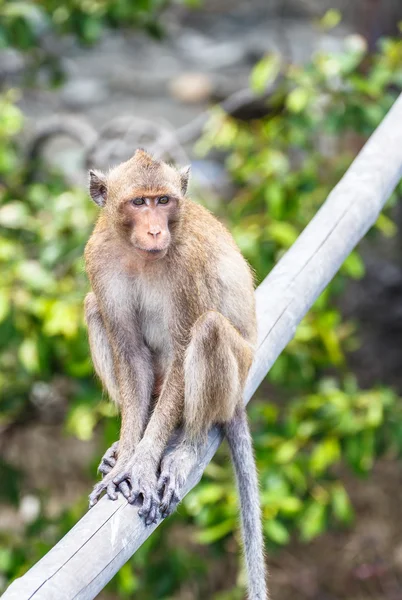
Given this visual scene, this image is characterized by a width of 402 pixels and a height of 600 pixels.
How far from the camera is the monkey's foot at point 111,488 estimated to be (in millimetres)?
3062

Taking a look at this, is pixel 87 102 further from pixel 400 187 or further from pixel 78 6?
pixel 400 187

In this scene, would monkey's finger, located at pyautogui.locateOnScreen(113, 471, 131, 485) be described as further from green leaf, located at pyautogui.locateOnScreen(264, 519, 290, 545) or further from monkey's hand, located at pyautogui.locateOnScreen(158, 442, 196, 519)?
green leaf, located at pyautogui.locateOnScreen(264, 519, 290, 545)

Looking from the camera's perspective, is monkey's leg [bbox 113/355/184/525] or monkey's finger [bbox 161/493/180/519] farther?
monkey's leg [bbox 113/355/184/525]

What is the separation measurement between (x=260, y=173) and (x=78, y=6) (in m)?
1.59

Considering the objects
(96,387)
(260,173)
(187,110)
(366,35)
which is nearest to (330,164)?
(260,173)

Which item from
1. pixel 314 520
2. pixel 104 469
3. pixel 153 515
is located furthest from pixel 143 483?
pixel 314 520

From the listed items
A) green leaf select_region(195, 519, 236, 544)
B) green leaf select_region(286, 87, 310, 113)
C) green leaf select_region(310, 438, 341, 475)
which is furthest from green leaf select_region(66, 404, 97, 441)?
green leaf select_region(286, 87, 310, 113)

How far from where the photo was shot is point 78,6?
19.4ft

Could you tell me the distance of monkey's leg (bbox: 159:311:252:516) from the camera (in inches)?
136

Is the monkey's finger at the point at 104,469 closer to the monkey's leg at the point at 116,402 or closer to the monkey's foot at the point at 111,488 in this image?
the monkey's leg at the point at 116,402

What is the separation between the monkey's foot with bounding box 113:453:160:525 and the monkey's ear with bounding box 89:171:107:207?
1.06m

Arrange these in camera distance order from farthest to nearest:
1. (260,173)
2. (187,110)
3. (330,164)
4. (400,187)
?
(187,110) → (330,164) → (260,173) → (400,187)

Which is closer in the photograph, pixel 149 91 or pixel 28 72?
pixel 28 72

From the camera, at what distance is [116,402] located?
4.07m
